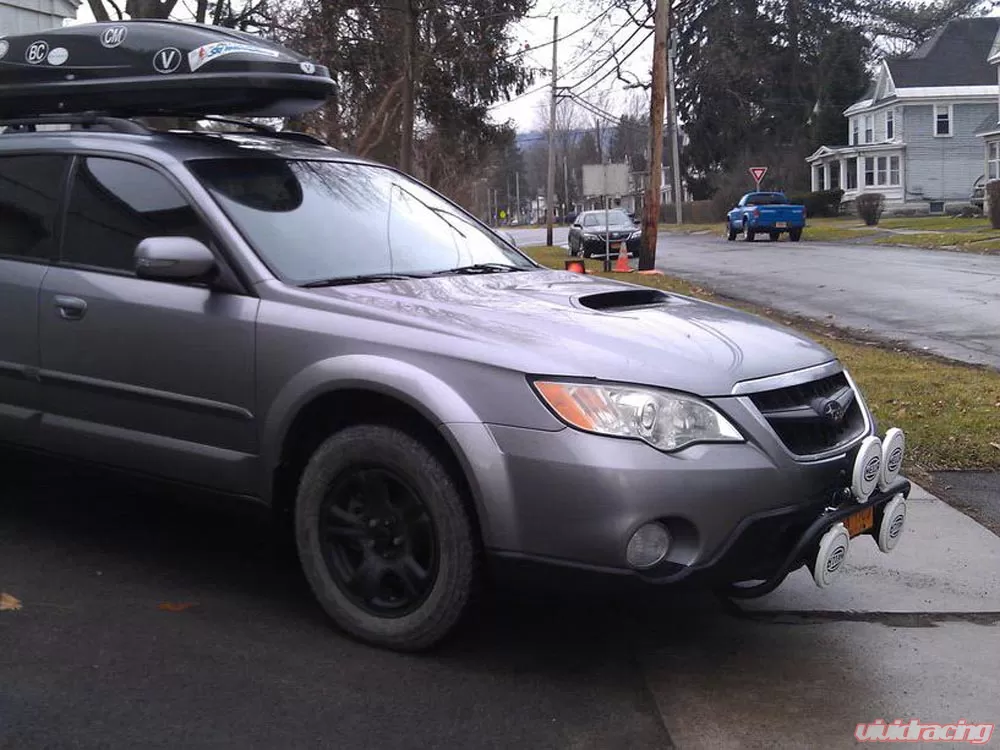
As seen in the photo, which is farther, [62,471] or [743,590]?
[62,471]

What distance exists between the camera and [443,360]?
360 centimetres

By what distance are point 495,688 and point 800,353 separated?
1580mm

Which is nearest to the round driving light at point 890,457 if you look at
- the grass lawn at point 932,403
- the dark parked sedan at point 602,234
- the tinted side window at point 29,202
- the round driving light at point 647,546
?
the round driving light at point 647,546

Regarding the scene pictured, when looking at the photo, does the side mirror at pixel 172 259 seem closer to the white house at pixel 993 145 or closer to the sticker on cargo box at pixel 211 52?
the sticker on cargo box at pixel 211 52

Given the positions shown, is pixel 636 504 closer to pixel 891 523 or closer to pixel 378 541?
pixel 378 541

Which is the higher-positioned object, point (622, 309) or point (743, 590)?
point (622, 309)

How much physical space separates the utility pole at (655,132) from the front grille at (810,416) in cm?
1930

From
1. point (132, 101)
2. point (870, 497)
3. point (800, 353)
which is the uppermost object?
point (132, 101)

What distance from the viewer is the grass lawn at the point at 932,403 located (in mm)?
6547

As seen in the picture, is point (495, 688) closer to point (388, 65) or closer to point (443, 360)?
point (443, 360)

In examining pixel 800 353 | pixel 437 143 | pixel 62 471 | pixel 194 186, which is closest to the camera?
pixel 800 353

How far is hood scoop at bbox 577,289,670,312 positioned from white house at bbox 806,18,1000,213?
2070 inches

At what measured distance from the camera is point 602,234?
30078 mm

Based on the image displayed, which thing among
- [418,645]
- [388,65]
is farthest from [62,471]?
[388,65]
